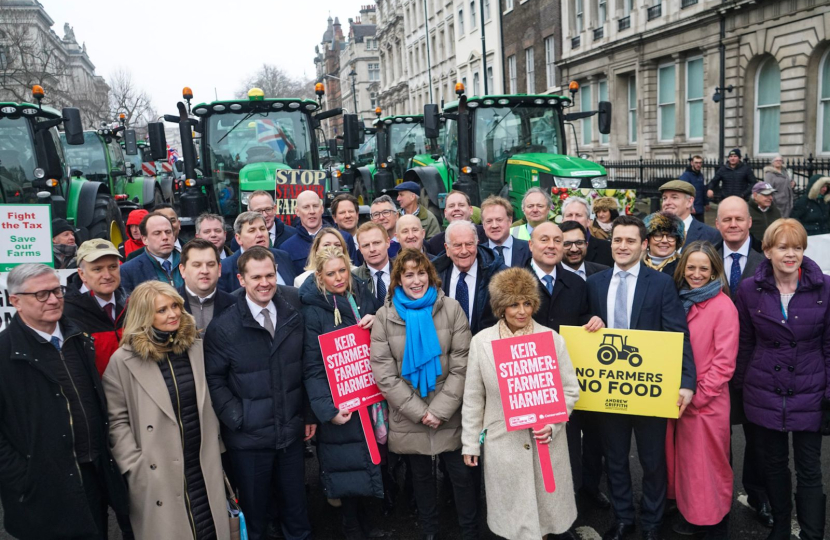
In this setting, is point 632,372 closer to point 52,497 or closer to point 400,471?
point 400,471

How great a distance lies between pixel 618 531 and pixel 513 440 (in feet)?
3.50

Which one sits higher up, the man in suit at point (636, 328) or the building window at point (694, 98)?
the building window at point (694, 98)

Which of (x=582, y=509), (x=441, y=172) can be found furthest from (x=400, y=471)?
(x=441, y=172)

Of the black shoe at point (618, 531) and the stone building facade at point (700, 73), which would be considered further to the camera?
the stone building facade at point (700, 73)

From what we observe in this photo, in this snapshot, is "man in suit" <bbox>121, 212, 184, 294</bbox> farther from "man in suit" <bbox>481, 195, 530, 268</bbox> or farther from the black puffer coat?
"man in suit" <bbox>481, 195, 530, 268</bbox>

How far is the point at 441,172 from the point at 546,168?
8.63ft

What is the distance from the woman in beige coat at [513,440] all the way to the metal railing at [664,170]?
13.1 m

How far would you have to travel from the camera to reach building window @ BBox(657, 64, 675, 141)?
2197 centimetres

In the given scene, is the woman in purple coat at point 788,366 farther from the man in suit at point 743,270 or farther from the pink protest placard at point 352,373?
the pink protest placard at point 352,373

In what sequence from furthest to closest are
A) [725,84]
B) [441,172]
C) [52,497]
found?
[725,84] → [441,172] → [52,497]

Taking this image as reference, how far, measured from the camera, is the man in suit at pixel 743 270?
4.27m

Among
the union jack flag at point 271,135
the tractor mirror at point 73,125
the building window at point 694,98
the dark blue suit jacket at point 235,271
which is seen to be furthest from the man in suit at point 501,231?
the building window at point 694,98

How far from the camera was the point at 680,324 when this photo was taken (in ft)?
13.1

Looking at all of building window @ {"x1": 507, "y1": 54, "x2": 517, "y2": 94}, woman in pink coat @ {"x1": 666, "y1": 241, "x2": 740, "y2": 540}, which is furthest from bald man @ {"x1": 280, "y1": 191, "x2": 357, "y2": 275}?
building window @ {"x1": 507, "y1": 54, "x2": 517, "y2": 94}
